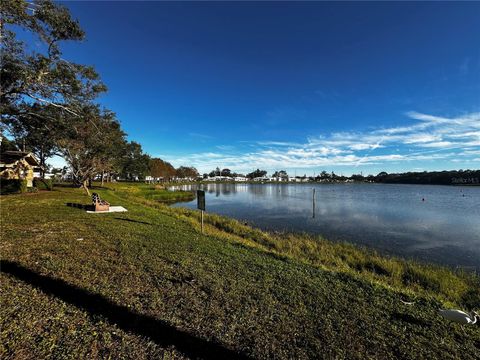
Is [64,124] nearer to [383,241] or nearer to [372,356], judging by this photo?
[372,356]

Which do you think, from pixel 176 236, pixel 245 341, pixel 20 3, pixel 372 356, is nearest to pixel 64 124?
pixel 20 3

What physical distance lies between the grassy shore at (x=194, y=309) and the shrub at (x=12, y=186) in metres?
18.6

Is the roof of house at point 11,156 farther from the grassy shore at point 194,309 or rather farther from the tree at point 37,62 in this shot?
the grassy shore at point 194,309

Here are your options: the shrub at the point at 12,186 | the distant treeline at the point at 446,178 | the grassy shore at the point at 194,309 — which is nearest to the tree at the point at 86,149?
the shrub at the point at 12,186

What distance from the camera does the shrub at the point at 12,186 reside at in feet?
67.2

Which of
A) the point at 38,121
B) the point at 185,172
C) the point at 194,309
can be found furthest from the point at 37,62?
the point at 185,172

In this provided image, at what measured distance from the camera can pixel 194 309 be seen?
3982mm

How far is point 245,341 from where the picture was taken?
10.8 ft

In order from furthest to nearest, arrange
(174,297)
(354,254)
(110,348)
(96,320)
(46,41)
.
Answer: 1. (354,254)
2. (46,41)
3. (174,297)
4. (96,320)
5. (110,348)

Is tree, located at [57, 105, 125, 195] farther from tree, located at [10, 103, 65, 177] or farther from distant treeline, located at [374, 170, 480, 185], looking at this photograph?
distant treeline, located at [374, 170, 480, 185]

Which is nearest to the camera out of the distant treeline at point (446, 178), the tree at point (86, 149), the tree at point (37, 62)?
the tree at point (37, 62)

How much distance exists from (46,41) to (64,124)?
4.23 metres

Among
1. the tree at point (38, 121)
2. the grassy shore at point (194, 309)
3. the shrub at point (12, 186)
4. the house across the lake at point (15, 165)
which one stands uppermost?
the tree at point (38, 121)

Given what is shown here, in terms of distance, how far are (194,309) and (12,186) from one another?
83.8 feet
